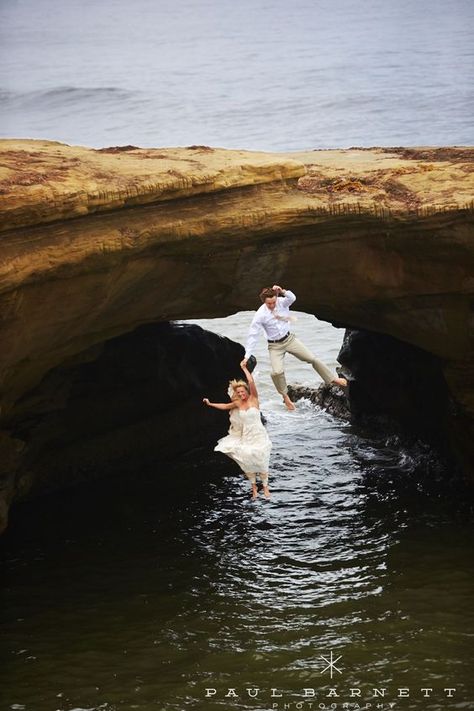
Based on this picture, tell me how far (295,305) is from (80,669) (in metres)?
5.97

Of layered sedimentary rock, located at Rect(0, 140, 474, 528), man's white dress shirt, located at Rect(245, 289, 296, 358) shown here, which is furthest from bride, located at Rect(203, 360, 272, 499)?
layered sedimentary rock, located at Rect(0, 140, 474, 528)

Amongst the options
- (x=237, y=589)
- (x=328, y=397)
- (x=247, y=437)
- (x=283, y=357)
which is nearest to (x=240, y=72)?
(x=328, y=397)

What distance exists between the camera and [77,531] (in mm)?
18109

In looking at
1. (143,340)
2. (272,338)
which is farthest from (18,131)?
(272,338)

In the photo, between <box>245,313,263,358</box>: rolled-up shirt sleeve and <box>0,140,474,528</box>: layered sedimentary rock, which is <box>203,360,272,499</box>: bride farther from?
<box>0,140,474,528</box>: layered sedimentary rock

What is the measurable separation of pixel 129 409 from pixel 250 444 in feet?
21.0

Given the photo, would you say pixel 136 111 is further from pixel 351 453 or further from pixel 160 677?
pixel 160 677

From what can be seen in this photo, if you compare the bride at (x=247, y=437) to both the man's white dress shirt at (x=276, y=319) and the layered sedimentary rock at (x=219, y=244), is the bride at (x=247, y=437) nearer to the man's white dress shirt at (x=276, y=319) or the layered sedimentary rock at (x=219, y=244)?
the man's white dress shirt at (x=276, y=319)

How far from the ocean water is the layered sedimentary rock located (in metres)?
25.8

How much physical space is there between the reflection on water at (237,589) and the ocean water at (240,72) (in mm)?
25180

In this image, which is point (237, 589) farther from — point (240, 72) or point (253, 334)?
point (240, 72)

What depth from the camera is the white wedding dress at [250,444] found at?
14539 mm

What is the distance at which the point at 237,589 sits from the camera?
15859 mm

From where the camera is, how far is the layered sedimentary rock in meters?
13.7
